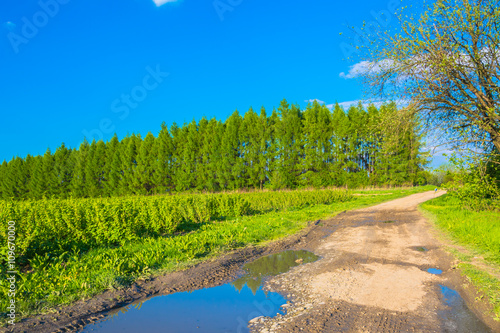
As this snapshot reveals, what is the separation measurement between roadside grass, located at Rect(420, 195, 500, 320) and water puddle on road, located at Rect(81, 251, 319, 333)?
3.08m

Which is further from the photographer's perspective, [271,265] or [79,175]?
[79,175]

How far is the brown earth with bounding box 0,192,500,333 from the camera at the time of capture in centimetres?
358

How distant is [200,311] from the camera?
4.11 meters

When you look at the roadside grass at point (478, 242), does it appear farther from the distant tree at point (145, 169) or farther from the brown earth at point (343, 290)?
the distant tree at point (145, 169)

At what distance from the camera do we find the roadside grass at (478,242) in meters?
4.77

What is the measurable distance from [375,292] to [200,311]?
2643 millimetres

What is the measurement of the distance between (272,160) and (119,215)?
31316 millimetres

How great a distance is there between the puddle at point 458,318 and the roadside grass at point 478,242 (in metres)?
0.31

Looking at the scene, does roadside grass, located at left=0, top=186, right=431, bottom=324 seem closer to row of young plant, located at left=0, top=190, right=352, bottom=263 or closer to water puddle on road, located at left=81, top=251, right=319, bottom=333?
row of young plant, located at left=0, top=190, right=352, bottom=263

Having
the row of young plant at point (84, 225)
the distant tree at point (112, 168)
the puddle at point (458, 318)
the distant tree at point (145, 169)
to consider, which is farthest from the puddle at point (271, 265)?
the distant tree at point (112, 168)

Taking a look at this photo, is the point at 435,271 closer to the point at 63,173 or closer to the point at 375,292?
the point at 375,292

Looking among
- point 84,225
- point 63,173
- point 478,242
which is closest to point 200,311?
point 84,225

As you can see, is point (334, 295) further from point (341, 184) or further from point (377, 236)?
point (341, 184)

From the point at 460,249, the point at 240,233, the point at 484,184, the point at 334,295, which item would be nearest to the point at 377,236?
the point at 460,249
